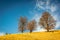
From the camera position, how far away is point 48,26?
49.0 m

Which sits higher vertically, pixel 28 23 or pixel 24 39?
pixel 28 23

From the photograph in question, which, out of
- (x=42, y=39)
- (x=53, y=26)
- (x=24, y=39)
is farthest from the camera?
(x=53, y=26)

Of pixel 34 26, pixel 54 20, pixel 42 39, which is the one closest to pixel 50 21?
pixel 54 20

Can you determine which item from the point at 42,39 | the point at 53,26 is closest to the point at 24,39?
the point at 42,39

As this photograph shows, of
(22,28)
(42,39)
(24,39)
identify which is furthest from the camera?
(22,28)

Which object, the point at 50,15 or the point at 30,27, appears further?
the point at 30,27

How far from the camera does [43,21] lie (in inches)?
1954

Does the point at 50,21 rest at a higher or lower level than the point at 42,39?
higher

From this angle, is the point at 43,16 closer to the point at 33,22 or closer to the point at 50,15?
the point at 50,15

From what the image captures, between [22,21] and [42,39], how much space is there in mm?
25346

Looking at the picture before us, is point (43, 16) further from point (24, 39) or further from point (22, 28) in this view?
point (24, 39)

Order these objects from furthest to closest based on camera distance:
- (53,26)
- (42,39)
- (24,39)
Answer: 1. (53,26)
2. (42,39)
3. (24,39)

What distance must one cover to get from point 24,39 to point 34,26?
28.1 metres

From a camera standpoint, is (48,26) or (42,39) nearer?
(42,39)
